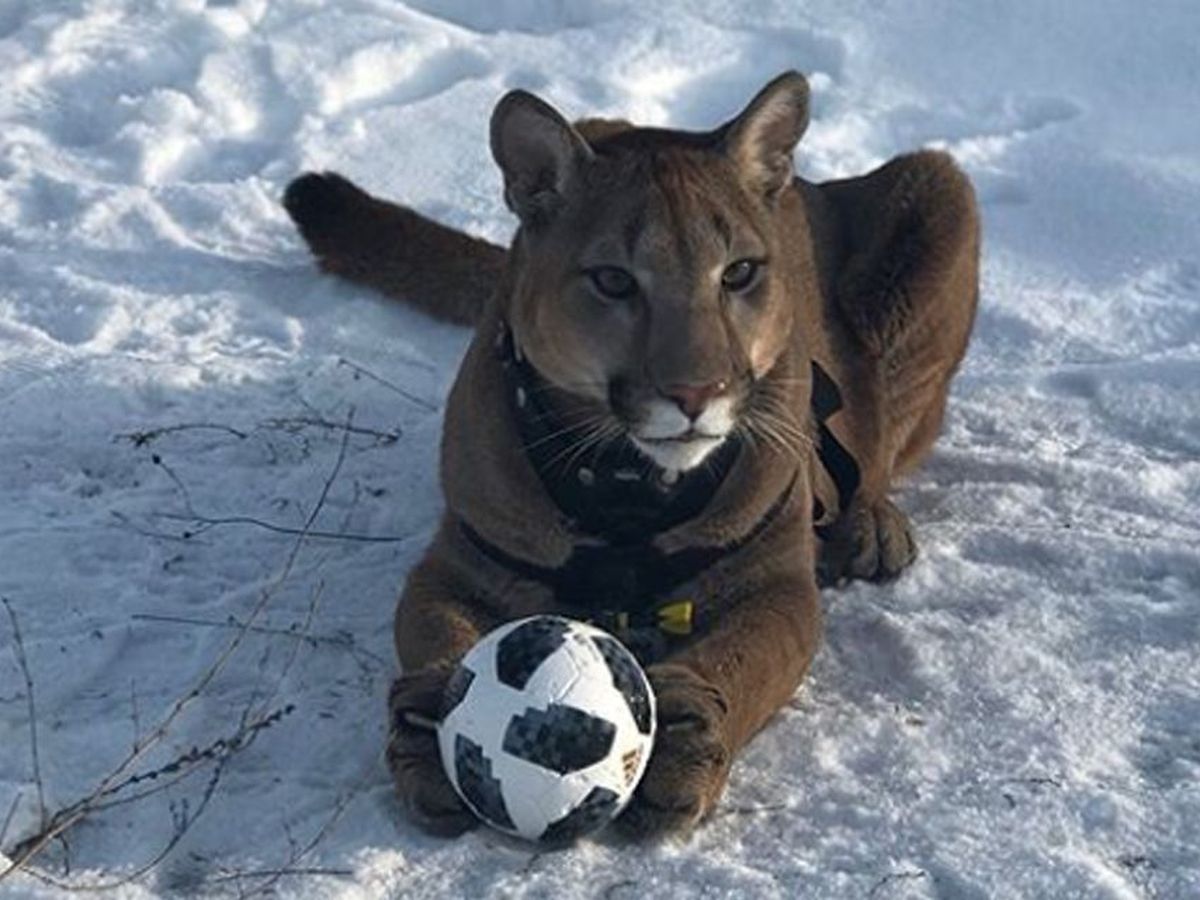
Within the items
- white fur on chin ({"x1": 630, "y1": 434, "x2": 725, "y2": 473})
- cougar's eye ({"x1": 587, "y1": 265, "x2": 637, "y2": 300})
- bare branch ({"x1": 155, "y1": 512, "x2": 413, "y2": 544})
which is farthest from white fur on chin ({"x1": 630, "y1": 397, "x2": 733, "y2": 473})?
bare branch ({"x1": 155, "y1": 512, "x2": 413, "y2": 544})

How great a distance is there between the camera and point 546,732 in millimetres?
3830

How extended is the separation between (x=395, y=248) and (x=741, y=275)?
2195 millimetres

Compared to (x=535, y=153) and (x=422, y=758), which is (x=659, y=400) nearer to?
(x=535, y=153)

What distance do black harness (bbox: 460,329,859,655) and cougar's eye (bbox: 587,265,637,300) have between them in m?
0.30

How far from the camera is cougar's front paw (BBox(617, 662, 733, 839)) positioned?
4008mm

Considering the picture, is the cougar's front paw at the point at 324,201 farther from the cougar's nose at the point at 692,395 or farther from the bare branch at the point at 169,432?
the cougar's nose at the point at 692,395

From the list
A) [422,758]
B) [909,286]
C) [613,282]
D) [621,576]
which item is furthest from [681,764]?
[909,286]

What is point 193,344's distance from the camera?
6215 millimetres

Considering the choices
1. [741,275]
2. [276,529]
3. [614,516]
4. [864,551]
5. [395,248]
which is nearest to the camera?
[741,275]

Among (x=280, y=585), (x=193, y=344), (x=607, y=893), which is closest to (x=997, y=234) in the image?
(x=193, y=344)

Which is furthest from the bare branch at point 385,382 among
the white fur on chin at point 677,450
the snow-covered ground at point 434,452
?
the white fur on chin at point 677,450

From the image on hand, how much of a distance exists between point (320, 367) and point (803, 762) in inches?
89.2

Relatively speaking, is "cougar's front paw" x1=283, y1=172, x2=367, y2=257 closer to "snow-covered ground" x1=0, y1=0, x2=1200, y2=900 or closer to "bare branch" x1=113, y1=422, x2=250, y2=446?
"snow-covered ground" x1=0, y1=0, x2=1200, y2=900

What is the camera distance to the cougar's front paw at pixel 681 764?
401 centimetres
